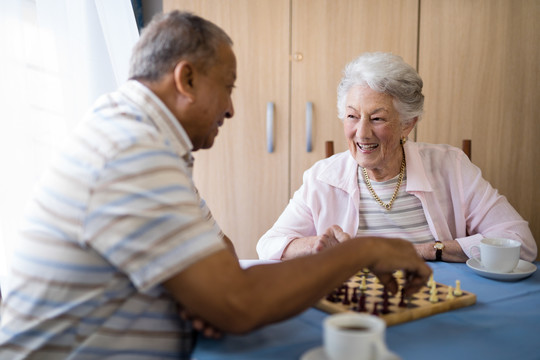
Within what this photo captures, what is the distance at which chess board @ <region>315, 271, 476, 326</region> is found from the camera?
109 centimetres

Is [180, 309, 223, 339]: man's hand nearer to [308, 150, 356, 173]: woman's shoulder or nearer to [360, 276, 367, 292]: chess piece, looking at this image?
[360, 276, 367, 292]: chess piece

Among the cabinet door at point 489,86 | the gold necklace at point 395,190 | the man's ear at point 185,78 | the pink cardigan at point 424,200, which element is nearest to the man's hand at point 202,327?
the man's ear at point 185,78

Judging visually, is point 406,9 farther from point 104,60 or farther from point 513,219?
point 104,60

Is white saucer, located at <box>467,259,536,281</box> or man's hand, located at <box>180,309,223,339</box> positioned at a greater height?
man's hand, located at <box>180,309,223,339</box>

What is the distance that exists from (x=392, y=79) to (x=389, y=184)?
45 cm

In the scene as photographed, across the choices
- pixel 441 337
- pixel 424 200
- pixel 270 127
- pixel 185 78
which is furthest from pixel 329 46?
pixel 441 337

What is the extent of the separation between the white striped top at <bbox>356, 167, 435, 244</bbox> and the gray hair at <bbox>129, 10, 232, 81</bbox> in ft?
3.59

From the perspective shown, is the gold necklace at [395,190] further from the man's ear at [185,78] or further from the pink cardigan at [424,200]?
the man's ear at [185,78]

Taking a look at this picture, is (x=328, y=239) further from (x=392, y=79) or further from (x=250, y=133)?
(x=250, y=133)

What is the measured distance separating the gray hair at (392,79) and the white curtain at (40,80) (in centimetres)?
127

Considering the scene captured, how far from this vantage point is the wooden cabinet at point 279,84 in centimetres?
285

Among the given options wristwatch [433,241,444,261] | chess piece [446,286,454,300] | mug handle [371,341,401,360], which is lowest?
wristwatch [433,241,444,261]

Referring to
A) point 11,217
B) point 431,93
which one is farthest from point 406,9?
point 11,217

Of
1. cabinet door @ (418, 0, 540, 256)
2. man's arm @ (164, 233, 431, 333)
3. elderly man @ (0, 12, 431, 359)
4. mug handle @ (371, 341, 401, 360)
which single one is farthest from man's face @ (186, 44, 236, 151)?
cabinet door @ (418, 0, 540, 256)
